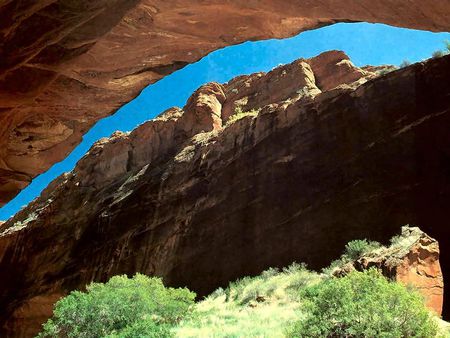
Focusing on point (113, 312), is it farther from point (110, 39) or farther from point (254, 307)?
point (110, 39)

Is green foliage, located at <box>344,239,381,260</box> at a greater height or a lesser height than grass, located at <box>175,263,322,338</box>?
greater

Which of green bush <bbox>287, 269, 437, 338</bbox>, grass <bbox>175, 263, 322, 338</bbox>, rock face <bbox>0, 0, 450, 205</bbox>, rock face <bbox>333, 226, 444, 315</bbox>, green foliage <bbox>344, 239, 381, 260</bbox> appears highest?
rock face <bbox>0, 0, 450, 205</bbox>

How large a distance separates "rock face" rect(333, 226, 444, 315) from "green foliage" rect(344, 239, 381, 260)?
3.08 m

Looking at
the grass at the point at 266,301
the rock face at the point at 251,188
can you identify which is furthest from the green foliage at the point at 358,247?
the rock face at the point at 251,188

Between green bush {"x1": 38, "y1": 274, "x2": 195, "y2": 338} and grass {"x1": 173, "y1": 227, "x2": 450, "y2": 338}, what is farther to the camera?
green bush {"x1": 38, "y1": 274, "x2": 195, "y2": 338}

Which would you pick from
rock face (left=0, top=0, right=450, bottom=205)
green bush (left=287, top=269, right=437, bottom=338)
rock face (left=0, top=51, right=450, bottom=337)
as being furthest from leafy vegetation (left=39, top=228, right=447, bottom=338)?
rock face (left=0, top=0, right=450, bottom=205)

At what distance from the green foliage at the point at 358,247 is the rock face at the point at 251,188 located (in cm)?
90

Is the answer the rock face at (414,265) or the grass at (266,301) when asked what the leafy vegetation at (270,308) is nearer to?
the grass at (266,301)

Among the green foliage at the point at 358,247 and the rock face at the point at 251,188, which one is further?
the rock face at the point at 251,188

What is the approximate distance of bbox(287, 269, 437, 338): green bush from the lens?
9242 millimetres

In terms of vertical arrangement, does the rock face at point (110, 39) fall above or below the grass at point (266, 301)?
above

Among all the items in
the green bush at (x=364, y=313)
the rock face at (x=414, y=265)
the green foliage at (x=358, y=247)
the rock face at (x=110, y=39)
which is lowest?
the green foliage at (x=358, y=247)

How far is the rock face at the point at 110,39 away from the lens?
29.5 feet

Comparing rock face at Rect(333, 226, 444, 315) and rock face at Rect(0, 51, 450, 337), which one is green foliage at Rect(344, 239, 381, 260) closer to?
rock face at Rect(0, 51, 450, 337)
